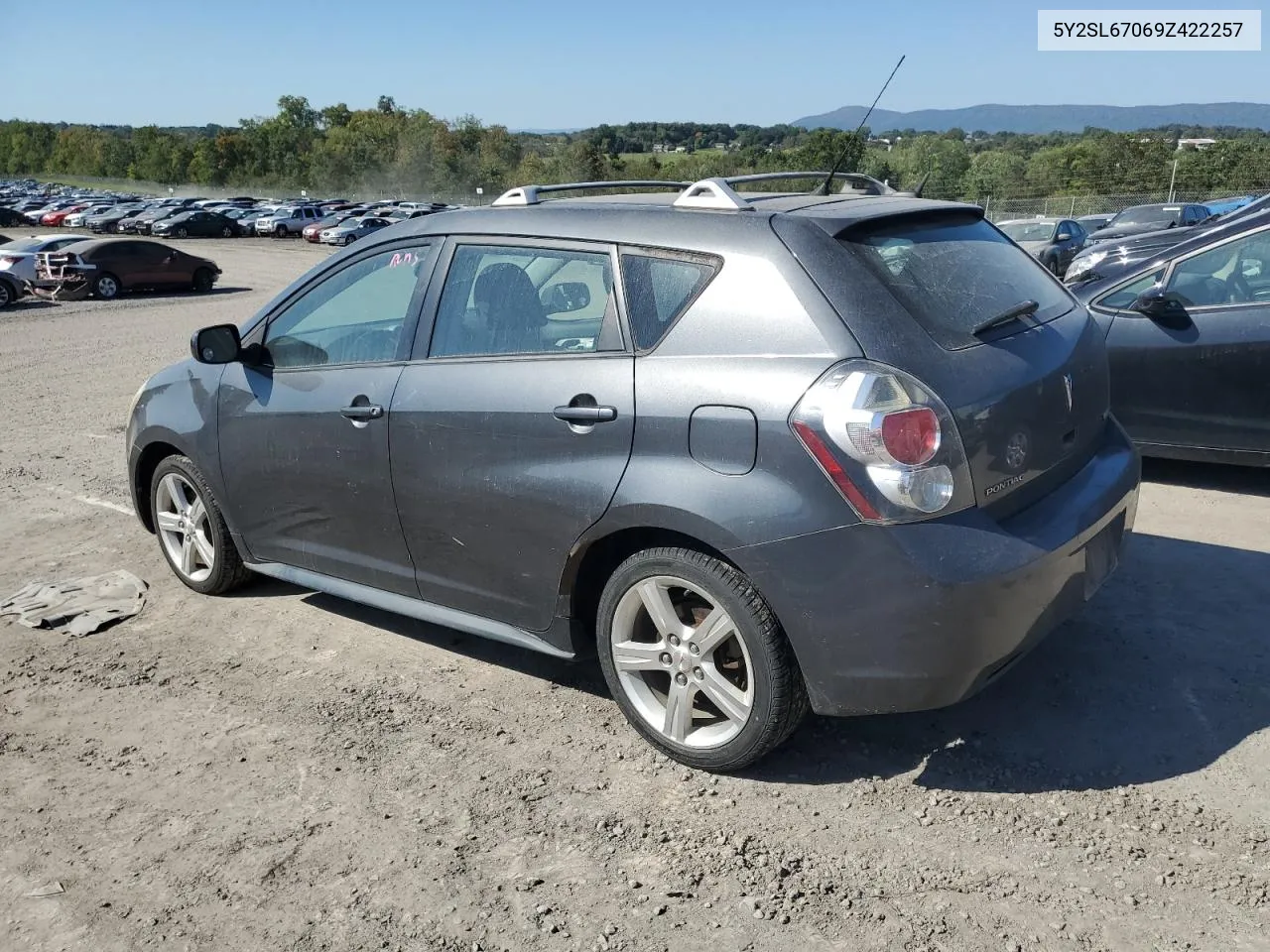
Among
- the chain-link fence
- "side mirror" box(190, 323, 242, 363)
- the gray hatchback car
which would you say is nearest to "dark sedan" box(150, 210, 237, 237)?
the chain-link fence

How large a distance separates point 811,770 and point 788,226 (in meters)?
1.75

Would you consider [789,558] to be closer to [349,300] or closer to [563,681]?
[563,681]

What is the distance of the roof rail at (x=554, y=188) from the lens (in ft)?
13.7

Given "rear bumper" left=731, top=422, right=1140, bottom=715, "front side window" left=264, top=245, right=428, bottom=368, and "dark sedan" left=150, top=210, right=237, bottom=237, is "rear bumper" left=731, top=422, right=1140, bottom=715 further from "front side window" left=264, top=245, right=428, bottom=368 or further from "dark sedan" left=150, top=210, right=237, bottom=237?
"dark sedan" left=150, top=210, right=237, bottom=237

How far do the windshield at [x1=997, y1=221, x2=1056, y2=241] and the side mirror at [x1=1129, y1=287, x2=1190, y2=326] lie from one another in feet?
55.1

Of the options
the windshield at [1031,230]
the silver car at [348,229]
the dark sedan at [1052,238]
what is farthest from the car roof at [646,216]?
the silver car at [348,229]

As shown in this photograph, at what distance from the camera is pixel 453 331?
4.02 meters

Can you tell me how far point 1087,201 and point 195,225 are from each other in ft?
131

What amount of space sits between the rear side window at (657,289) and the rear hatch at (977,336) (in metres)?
0.31

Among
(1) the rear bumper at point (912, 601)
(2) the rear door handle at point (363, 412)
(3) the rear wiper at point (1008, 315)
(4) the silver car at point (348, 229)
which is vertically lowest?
(1) the rear bumper at point (912, 601)

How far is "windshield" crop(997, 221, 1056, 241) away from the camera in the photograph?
2233 centimetres

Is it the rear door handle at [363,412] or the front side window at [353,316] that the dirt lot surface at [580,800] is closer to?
the rear door handle at [363,412]

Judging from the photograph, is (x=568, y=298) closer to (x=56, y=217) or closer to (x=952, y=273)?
(x=952, y=273)

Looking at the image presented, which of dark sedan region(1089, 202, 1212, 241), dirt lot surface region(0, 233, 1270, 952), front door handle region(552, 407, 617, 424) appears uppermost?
dark sedan region(1089, 202, 1212, 241)
